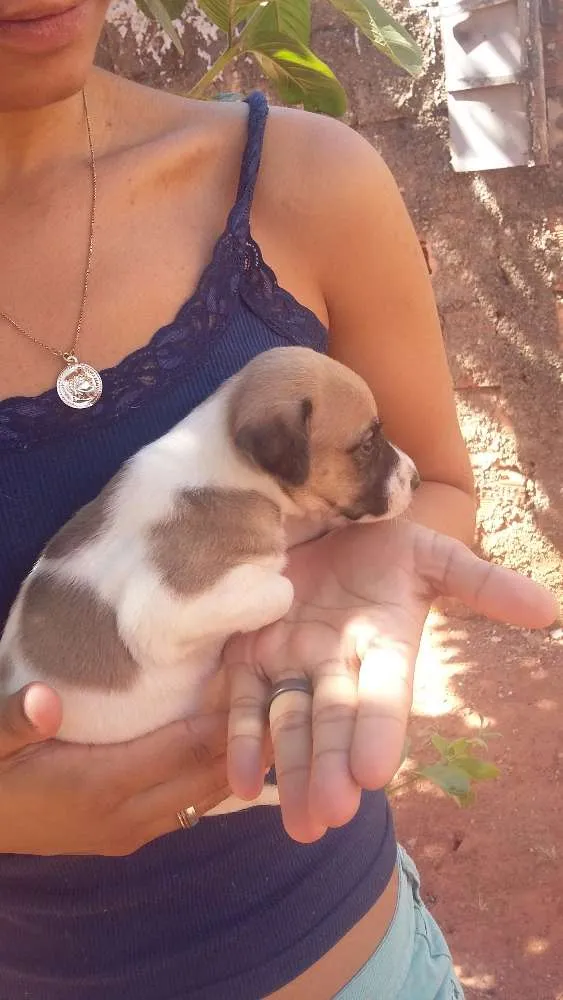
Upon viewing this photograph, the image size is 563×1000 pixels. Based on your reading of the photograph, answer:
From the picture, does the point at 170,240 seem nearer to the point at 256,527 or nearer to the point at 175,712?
the point at 256,527

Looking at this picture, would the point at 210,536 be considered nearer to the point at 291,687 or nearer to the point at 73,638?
the point at 73,638

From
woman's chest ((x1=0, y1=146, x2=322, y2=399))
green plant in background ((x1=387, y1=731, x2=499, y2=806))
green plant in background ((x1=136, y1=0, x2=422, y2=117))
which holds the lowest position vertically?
green plant in background ((x1=387, y1=731, x2=499, y2=806))

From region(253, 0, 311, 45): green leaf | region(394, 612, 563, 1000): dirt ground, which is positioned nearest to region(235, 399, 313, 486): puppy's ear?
region(253, 0, 311, 45): green leaf

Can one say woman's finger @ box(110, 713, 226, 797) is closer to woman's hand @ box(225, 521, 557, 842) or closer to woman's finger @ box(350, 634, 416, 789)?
woman's hand @ box(225, 521, 557, 842)

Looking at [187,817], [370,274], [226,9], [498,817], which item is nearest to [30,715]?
[187,817]

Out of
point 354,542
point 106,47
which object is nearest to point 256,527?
point 354,542

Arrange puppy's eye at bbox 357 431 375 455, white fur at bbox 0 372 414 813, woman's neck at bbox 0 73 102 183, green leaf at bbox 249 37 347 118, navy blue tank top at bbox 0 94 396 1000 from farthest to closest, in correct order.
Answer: green leaf at bbox 249 37 347 118 → puppy's eye at bbox 357 431 375 455 → woman's neck at bbox 0 73 102 183 → white fur at bbox 0 372 414 813 → navy blue tank top at bbox 0 94 396 1000
